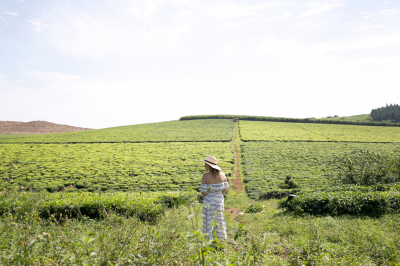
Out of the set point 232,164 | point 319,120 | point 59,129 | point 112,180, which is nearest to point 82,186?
point 112,180

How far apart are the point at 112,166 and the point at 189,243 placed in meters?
22.7

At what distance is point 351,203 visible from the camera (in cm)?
1066

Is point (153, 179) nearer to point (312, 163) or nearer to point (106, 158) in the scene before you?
point (106, 158)

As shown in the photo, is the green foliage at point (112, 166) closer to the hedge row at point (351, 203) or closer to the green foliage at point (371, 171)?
the hedge row at point (351, 203)

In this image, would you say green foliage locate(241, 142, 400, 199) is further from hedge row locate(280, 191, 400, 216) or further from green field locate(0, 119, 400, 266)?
hedge row locate(280, 191, 400, 216)

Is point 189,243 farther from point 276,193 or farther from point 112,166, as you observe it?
point 112,166

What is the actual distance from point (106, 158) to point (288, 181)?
20059mm

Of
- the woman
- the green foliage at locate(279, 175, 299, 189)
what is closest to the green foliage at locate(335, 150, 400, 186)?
the green foliage at locate(279, 175, 299, 189)

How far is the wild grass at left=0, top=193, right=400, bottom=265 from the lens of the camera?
3470 mm

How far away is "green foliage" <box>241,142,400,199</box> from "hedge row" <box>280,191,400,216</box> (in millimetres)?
5517

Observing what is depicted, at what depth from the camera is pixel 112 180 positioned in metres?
19.8

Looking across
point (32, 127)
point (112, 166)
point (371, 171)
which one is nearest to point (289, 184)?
point (371, 171)

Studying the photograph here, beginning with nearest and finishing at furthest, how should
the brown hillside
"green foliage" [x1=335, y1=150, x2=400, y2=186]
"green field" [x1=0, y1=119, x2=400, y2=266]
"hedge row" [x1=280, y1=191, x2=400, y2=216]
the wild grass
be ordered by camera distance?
the wild grass → "green field" [x1=0, y1=119, x2=400, y2=266] → "hedge row" [x1=280, y1=191, x2=400, y2=216] → "green foliage" [x1=335, y1=150, x2=400, y2=186] → the brown hillside

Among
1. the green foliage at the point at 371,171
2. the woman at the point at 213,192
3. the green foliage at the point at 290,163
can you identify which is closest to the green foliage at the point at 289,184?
the green foliage at the point at 290,163
